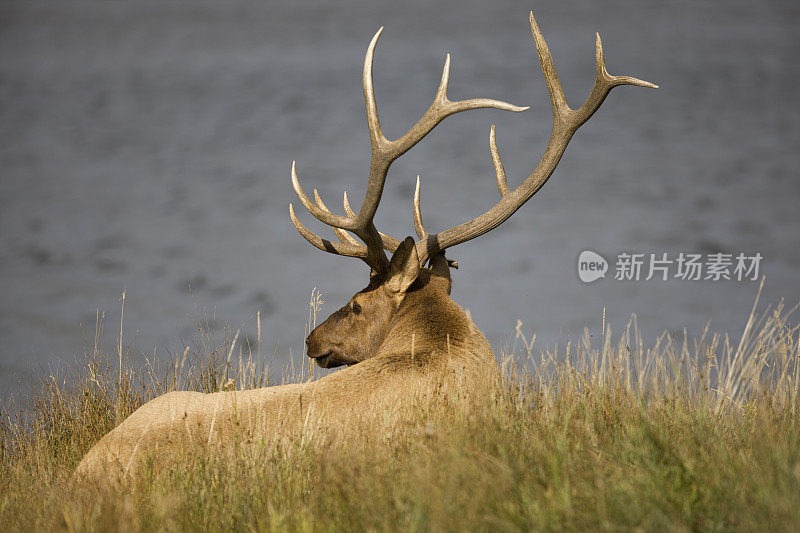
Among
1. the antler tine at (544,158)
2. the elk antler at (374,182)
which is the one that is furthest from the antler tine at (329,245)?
the antler tine at (544,158)

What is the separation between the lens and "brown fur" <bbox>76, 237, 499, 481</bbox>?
4.32m

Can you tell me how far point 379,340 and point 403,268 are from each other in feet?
2.15

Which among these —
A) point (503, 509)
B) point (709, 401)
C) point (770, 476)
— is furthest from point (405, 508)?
point (709, 401)

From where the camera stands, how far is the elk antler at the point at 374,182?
5.33 m

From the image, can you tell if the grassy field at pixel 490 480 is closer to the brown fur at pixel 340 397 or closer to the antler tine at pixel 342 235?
the brown fur at pixel 340 397

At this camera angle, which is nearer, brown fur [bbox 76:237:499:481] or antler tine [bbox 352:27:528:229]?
brown fur [bbox 76:237:499:481]

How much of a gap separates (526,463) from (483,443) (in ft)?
A: 0.93

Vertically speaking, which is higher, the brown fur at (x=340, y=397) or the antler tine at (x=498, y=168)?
the antler tine at (x=498, y=168)

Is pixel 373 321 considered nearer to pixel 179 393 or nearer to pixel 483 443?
pixel 179 393

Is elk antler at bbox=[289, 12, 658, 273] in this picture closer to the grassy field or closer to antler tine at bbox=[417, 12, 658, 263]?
antler tine at bbox=[417, 12, 658, 263]

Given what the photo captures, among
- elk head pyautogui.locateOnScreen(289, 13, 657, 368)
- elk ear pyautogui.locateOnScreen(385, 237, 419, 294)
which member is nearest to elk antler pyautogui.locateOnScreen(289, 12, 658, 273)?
elk head pyautogui.locateOnScreen(289, 13, 657, 368)

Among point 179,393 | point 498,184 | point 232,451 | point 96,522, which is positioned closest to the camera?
point 96,522

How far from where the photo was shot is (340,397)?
4.57 meters

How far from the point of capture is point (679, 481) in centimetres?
311
